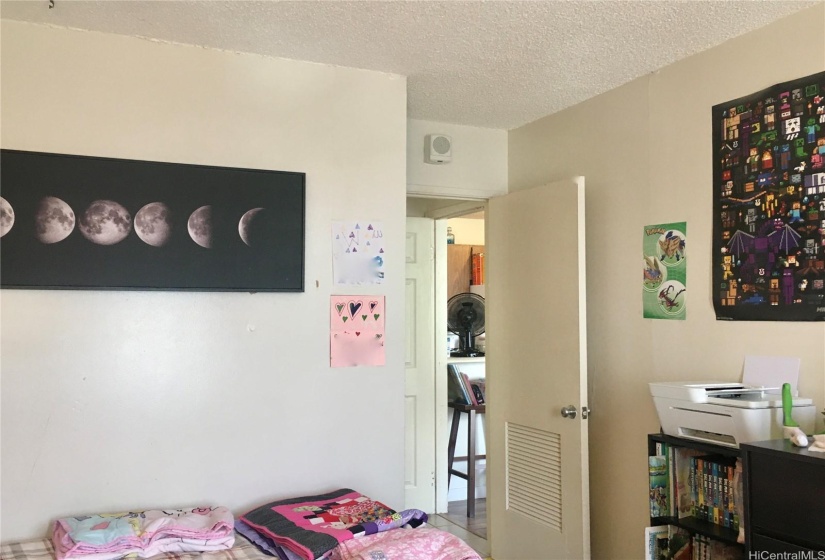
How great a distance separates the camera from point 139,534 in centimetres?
212

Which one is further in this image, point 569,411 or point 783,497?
point 569,411

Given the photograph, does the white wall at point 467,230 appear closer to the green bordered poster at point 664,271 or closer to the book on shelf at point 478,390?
the book on shelf at point 478,390

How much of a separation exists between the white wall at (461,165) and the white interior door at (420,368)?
0.86m

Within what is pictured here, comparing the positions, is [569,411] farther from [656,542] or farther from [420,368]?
[420,368]

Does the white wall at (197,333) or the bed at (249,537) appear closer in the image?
the bed at (249,537)

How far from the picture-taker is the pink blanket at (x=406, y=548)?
80.6 inches

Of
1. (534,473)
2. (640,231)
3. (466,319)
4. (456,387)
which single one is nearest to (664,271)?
(640,231)

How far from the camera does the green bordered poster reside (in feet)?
9.10

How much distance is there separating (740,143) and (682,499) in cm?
133

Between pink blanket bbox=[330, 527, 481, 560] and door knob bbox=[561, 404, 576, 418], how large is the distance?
1.10m

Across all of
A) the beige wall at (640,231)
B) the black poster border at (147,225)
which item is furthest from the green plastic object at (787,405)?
the black poster border at (147,225)

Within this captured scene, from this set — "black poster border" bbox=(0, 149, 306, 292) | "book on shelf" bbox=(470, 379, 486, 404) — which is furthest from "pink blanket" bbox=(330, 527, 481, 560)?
"book on shelf" bbox=(470, 379, 486, 404)

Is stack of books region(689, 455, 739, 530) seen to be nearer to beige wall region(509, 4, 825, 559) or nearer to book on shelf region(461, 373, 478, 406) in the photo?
beige wall region(509, 4, 825, 559)

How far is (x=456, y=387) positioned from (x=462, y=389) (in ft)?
0.21
